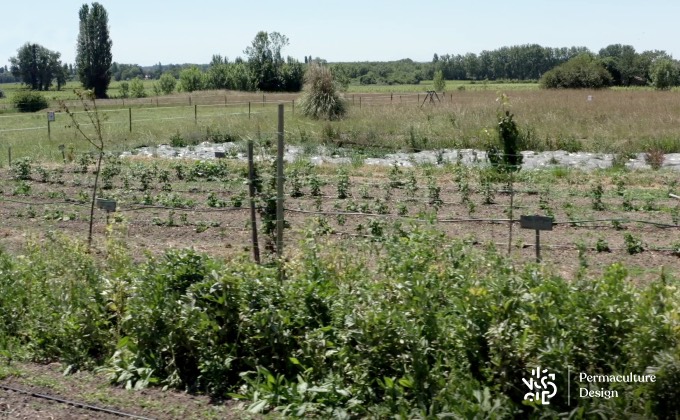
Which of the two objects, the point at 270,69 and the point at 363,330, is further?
the point at 270,69

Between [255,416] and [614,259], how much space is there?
6.31m

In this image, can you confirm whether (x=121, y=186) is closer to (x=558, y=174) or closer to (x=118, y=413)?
(x=558, y=174)

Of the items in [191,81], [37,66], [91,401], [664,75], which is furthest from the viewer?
[37,66]

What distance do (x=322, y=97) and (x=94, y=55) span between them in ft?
169

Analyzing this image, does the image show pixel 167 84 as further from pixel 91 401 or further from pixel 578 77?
pixel 91 401

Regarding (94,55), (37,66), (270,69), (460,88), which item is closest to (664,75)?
(460,88)

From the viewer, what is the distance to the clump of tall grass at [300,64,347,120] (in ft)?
113

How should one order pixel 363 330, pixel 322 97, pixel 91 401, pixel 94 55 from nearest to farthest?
1. pixel 363 330
2. pixel 91 401
3. pixel 322 97
4. pixel 94 55

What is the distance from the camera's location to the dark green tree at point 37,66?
108875mm

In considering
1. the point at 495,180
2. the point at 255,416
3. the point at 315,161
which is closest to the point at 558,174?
the point at 495,180

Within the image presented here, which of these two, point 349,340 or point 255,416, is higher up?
point 349,340

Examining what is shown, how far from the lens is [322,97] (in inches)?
1362

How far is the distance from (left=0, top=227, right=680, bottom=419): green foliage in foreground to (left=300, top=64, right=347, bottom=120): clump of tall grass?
26.9 meters

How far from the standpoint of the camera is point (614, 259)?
10.5 m
